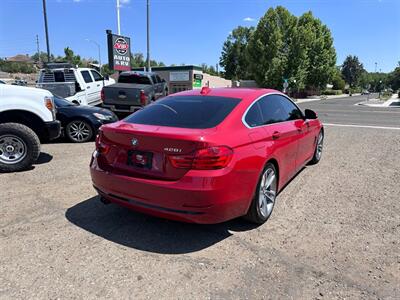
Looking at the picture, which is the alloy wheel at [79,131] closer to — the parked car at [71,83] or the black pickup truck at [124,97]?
the black pickup truck at [124,97]

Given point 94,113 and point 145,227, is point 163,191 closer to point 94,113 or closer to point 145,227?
point 145,227

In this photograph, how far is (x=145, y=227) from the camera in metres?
3.90

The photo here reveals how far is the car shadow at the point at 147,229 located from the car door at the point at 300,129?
1.79 m

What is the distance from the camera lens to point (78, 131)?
9.00 metres

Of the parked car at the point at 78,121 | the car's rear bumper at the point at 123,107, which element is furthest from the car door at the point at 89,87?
the parked car at the point at 78,121

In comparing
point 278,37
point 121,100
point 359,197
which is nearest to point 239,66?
point 278,37

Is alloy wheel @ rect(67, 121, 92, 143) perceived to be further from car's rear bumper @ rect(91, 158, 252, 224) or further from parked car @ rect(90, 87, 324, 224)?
car's rear bumper @ rect(91, 158, 252, 224)

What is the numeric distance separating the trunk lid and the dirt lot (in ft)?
2.41

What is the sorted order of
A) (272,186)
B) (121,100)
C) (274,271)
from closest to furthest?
1. (274,271)
2. (272,186)
3. (121,100)

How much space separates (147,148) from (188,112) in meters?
0.81

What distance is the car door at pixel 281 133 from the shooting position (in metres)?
4.23

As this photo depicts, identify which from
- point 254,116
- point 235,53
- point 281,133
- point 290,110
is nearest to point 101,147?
Result: point 254,116

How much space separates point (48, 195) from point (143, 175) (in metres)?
2.13

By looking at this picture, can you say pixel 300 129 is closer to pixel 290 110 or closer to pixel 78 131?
pixel 290 110
